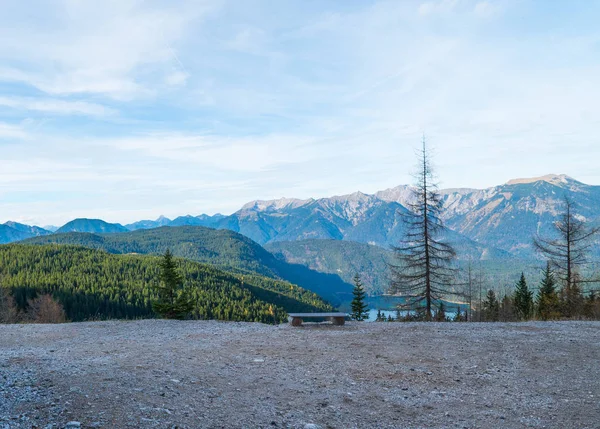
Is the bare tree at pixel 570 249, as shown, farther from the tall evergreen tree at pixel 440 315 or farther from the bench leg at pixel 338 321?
the bench leg at pixel 338 321

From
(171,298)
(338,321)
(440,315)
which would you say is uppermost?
(338,321)

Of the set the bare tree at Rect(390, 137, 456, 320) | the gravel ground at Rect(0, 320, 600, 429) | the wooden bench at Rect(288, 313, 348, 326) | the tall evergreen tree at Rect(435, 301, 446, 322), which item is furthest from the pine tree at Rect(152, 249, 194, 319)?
the tall evergreen tree at Rect(435, 301, 446, 322)

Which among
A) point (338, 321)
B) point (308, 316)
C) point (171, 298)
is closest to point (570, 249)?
point (338, 321)

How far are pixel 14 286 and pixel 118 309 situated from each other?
32942 millimetres

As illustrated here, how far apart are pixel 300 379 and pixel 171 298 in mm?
22064

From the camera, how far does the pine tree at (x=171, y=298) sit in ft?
92.8

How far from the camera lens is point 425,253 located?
27281mm

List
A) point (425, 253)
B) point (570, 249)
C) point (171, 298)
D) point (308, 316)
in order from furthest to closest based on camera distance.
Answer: point (570, 249)
point (171, 298)
point (425, 253)
point (308, 316)

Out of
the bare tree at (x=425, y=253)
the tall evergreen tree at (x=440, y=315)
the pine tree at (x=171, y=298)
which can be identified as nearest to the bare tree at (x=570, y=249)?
the bare tree at (x=425, y=253)

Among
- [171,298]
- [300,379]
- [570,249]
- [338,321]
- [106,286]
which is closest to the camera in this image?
[300,379]

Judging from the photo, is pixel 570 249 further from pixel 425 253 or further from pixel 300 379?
pixel 300 379

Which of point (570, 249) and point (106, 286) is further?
point (106, 286)

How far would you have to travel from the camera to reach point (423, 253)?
27500 millimetres

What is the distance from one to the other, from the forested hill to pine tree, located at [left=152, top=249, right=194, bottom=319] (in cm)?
8556
